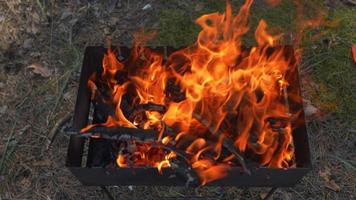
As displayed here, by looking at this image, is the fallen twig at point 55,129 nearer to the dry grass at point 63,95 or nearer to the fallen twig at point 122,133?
the dry grass at point 63,95

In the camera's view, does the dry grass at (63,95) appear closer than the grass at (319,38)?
Yes

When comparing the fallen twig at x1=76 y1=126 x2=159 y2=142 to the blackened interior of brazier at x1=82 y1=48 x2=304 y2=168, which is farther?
the blackened interior of brazier at x1=82 y1=48 x2=304 y2=168

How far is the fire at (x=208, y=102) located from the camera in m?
2.90

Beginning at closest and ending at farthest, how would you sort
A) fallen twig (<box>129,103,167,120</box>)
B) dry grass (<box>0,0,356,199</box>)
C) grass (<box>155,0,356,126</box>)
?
fallen twig (<box>129,103,167,120</box>), dry grass (<box>0,0,356,199</box>), grass (<box>155,0,356,126</box>)

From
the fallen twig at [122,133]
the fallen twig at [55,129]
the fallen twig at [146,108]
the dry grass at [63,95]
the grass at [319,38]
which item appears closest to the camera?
the fallen twig at [122,133]

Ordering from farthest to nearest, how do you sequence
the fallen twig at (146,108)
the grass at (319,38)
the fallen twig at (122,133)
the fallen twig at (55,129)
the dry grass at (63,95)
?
the grass at (319,38), the fallen twig at (55,129), the dry grass at (63,95), the fallen twig at (146,108), the fallen twig at (122,133)

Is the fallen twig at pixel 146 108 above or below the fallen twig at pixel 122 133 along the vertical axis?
above

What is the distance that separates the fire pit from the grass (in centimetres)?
112

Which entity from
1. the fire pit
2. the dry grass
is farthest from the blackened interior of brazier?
the dry grass

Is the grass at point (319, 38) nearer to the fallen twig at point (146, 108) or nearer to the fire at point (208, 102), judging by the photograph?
the fire at point (208, 102)

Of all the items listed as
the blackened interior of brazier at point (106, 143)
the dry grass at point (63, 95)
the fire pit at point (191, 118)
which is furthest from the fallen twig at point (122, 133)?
the dry grass at point (63, 95)

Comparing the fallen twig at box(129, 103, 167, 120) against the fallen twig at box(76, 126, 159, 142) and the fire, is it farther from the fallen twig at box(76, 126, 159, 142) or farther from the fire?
the fallen twig at box(76, 126, 159, 142)

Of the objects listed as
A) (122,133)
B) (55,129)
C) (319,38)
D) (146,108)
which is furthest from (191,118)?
(319,38)

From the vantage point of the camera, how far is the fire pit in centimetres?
283
